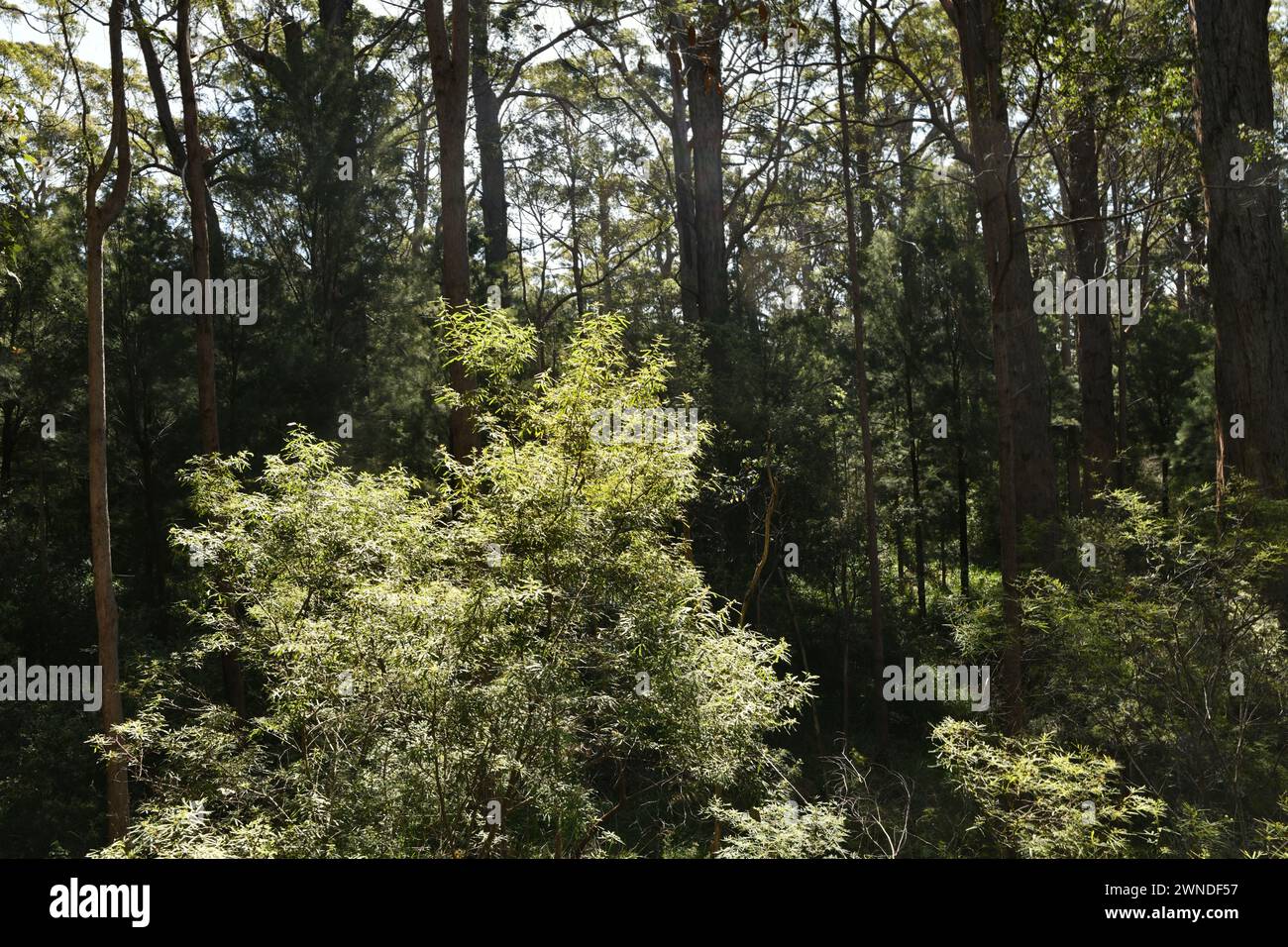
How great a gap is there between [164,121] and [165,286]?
7.24 ft

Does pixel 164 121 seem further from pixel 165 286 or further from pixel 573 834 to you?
pixel 573 834

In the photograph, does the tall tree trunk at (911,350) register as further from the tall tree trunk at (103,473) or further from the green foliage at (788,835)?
the tall tree trunk at (103,473)

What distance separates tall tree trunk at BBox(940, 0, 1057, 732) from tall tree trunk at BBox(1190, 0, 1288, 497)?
6.06 feet

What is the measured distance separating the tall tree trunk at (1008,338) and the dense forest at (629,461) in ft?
0.20

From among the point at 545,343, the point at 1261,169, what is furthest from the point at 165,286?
the point at 1261,169

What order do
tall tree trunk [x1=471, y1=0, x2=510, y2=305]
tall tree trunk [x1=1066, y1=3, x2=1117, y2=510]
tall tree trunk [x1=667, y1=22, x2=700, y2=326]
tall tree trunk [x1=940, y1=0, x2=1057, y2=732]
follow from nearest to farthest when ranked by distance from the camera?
tall tree trunk [x1=940, y1=0, x2=1057, y2=732], tall tree trunk [x1=1066, y1=3, x2=1117, y2=510], tall tree trunk [x1=667, y1=22, x2=700, y2=326], tall tree trunk [x1=471, y1=0, x2=510, y2=305]

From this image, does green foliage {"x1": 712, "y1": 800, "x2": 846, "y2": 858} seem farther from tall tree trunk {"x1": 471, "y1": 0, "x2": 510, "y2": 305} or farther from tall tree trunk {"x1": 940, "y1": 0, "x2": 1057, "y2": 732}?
tall tree trunk {"x1": 471, "y1": 0, "x2": 510, "y2": 305}

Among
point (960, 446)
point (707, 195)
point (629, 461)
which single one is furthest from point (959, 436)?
point (629, 461)

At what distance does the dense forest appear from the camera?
5.89m

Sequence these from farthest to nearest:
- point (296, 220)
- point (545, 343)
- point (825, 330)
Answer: point (825, 330)
point (545, 343)
point (296, 220)

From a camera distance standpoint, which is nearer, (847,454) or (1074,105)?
(1074,105)

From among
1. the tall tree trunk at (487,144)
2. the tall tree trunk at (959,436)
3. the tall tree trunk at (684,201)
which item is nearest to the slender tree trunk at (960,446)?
the tall tree trunk at (959,436)

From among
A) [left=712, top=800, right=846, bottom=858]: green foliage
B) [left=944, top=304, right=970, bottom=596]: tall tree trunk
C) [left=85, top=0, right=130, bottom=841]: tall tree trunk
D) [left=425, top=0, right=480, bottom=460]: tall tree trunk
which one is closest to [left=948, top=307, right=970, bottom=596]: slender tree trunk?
[left=944, top=304, right=970, bottom=596]: tall tree trunk

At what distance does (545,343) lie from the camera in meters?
15.4
